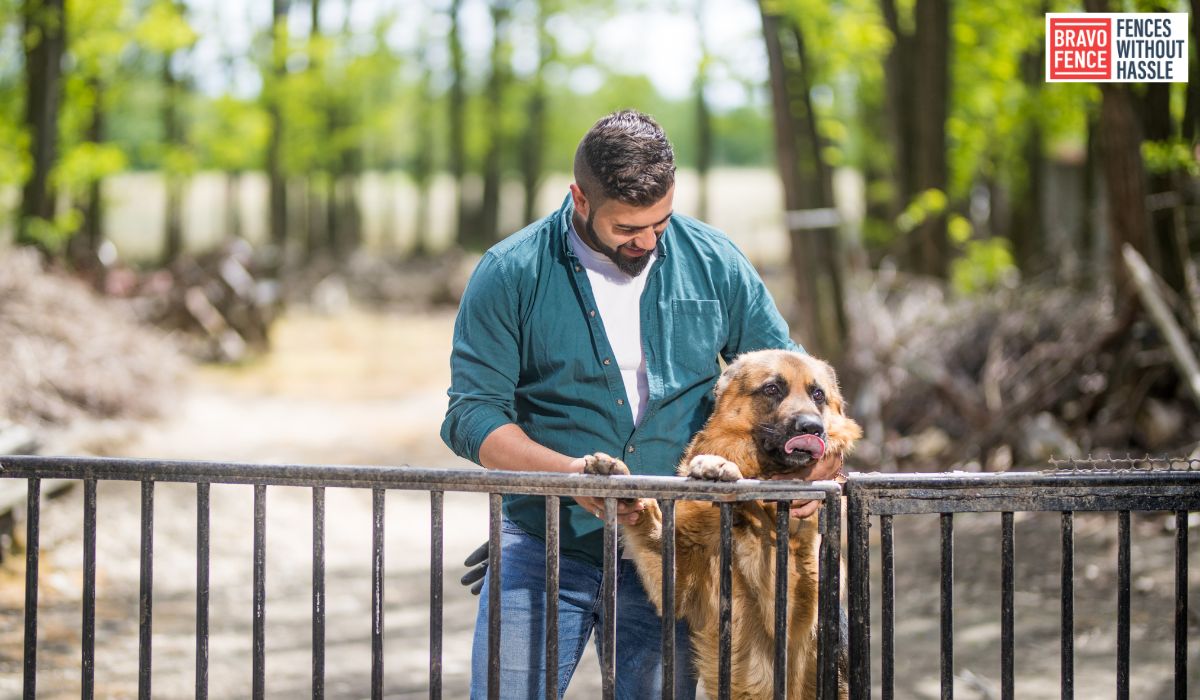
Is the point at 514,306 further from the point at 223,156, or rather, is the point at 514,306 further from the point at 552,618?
the point at 223,156

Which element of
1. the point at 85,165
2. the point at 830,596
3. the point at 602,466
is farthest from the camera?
the point at 85,165

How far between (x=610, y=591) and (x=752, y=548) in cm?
75

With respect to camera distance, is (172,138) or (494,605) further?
(172,138)

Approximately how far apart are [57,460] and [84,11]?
15207mm

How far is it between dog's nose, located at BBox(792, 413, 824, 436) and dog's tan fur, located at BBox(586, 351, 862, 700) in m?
0.07

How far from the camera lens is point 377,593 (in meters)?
3.08

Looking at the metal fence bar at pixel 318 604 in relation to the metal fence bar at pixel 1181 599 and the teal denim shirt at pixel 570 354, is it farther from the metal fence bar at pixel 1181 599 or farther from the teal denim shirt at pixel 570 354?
the metal fence bar at pixel 1181 599

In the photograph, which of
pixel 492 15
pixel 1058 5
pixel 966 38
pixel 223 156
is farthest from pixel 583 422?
pixel 492 15

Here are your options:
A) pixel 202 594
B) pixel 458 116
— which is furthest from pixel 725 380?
pixel 458 116

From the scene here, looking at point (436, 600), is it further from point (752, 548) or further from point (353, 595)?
point (353, 595)

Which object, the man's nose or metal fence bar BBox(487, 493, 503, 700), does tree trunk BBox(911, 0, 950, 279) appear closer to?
the man's nose

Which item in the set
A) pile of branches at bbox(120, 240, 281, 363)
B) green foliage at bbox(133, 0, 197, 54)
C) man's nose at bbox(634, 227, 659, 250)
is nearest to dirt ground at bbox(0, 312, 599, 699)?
pile of branches at bbox(120, 240, 281, 363)

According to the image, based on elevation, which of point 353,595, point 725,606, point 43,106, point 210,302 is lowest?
point 353,595

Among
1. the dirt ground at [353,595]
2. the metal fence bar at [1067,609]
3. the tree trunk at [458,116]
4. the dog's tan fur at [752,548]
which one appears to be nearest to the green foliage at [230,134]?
the tree trunk at [458,116]
